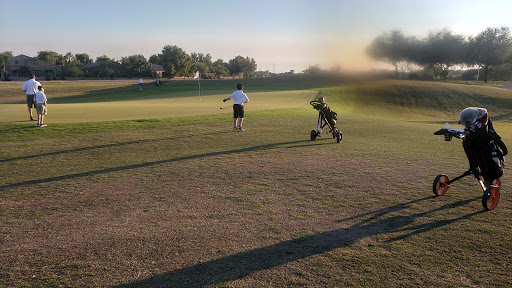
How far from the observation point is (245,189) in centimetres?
809

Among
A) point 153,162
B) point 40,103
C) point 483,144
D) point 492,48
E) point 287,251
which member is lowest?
point 287,251

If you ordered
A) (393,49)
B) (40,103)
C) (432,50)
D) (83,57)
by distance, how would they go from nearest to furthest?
(40,103) → (393,49) → (432,50) → (83,57)

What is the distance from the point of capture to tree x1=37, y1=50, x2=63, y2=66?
115312 mm

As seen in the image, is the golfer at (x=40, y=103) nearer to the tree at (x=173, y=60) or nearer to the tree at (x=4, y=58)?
the tree at (x=173, y=60)

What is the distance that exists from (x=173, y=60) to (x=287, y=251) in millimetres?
105222

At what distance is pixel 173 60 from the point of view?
10388cm

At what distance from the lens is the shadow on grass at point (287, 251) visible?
4.34m

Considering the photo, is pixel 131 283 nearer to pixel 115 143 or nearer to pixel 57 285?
pixel 57 285

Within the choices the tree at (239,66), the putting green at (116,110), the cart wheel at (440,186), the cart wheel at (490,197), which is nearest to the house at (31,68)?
the tree at (239,66)

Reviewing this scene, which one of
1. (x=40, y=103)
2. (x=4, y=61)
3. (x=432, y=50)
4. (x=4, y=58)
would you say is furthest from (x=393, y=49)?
(x=4, y=58)

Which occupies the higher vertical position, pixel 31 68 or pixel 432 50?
pixel 31 68

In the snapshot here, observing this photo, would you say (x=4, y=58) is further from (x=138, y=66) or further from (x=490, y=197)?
(x=490, y=197)

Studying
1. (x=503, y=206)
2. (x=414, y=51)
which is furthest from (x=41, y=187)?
(x=414, y=51)

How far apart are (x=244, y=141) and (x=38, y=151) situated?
7.47 metres
